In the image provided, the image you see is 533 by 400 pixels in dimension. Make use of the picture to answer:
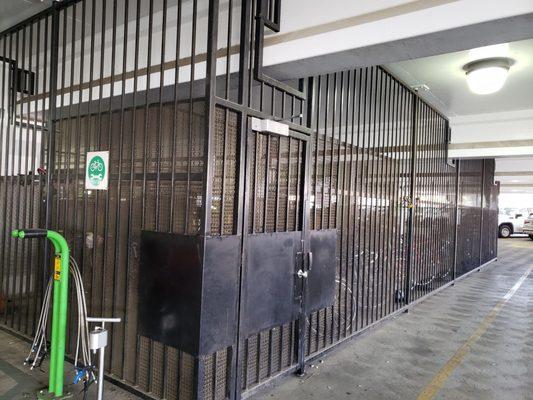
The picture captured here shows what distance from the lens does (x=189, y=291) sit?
7.79 ft

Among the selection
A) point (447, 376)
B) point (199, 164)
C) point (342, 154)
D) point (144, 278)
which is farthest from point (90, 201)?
point (447, 376)

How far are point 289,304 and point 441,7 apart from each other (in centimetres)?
235

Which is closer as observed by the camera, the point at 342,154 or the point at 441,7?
the point at 441,7

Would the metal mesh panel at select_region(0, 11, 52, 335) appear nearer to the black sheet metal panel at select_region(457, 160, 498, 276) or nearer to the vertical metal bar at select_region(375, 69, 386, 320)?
the vertical metal bar at select_region(375, 69, 386, 320)

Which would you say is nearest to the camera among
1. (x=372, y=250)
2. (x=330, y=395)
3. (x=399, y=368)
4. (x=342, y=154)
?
(x=330, y=395)

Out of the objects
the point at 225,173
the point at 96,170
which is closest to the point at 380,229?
the point at 225,173

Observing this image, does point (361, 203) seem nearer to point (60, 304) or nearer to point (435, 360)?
point (435, 360)

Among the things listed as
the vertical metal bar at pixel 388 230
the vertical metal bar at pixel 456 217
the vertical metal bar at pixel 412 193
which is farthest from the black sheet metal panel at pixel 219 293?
the vertical metal bar at pixel 456 217

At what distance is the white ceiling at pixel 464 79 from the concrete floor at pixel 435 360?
329 centimetres

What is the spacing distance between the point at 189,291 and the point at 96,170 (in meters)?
1.55

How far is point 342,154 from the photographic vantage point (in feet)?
13.8

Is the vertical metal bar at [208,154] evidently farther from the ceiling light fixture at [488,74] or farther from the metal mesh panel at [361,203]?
the ceiling light fixture at [488,74]

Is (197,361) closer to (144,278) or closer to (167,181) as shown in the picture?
(144,278)

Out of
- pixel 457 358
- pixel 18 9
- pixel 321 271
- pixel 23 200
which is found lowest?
pixel 457 358
